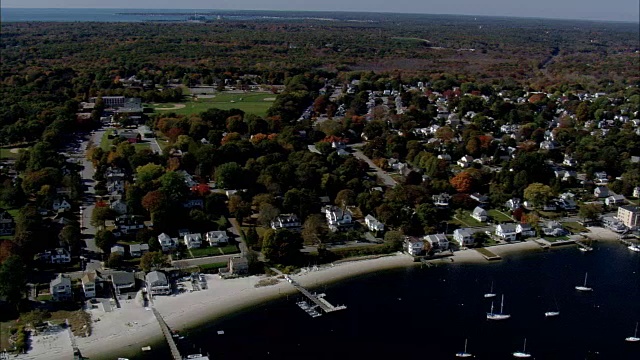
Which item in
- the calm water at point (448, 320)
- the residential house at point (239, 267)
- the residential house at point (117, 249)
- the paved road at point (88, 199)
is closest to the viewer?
the calm water at point (448, 320)

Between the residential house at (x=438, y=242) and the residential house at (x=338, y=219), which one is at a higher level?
the residential house at (x=338, y=219)

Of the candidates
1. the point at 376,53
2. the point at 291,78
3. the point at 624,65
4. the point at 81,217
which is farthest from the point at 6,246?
the point at 624,65

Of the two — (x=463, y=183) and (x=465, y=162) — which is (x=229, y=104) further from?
(x=463, y=183)

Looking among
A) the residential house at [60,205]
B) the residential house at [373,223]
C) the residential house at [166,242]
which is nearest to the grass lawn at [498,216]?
the residential house at [373,223]

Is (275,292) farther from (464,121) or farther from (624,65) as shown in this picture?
(624,65)

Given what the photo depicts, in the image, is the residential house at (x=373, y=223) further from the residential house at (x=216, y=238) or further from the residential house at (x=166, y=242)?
the residential house at (x=166, y=242)

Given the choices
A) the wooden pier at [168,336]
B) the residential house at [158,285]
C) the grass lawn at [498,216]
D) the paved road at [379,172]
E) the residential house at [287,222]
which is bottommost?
the wooden pier at [168,336]

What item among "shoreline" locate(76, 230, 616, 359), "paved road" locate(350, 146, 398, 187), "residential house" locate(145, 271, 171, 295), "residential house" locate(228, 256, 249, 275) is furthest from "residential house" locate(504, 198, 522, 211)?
"residential house" locate(145, 271, 171, 295)
